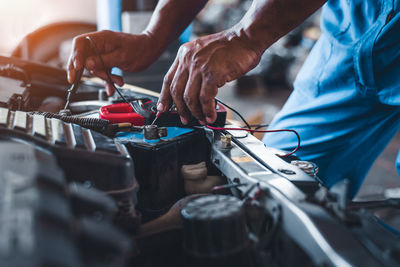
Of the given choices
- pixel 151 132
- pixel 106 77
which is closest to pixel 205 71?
pixel 151 132

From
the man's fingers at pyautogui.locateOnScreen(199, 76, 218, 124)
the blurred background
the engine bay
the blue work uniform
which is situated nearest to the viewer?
the engine bay

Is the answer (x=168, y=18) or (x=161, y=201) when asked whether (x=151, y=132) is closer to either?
(x=161, y=201)

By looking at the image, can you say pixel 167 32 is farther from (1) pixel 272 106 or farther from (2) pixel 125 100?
(1) pixel 272 106

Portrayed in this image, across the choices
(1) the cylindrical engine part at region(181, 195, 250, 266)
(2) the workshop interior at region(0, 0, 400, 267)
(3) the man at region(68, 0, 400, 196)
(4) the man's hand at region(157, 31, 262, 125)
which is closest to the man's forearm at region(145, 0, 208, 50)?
(3) the man at region(68, 0, 400, 196)

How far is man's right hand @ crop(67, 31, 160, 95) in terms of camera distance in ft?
3.18

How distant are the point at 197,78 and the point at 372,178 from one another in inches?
84.7

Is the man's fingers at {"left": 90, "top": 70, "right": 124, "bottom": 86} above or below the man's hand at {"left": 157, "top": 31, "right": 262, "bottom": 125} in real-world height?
below

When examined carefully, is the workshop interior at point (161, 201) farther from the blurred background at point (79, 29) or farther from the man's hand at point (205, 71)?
the blurred background at point (79, 29)

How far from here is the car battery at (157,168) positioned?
635mm

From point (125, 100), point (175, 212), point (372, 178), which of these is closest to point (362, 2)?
point (125, 100)

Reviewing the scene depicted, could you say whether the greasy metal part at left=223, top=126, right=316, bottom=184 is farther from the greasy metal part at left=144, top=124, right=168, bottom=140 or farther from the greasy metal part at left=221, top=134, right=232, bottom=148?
the greasy metal part at left=144, top=124, right=168, bottom=140

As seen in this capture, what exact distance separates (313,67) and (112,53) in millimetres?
624

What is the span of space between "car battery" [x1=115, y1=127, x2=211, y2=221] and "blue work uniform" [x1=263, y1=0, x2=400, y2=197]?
583 millimetres

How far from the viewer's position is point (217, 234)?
16.4 inches
